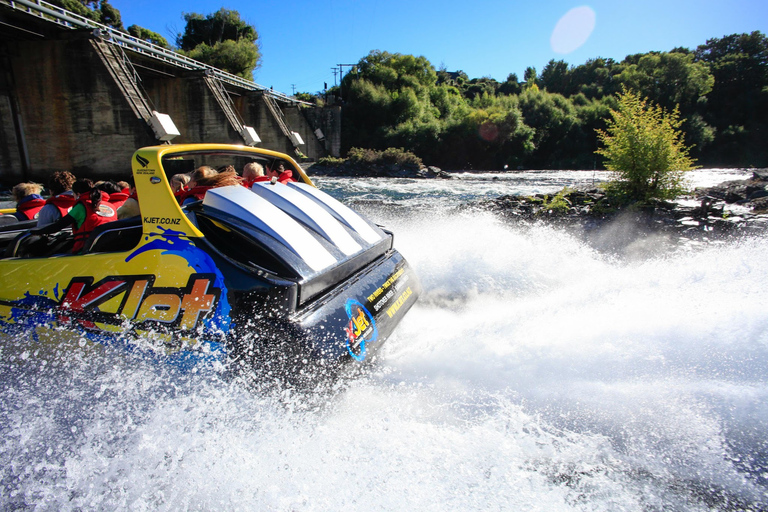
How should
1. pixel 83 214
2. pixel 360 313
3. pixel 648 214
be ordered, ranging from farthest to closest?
1. pixel 648 214
2. pixel 83 214
3. pixel 360 313

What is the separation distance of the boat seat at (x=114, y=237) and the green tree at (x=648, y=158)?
863cm

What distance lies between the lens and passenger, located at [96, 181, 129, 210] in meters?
3.41

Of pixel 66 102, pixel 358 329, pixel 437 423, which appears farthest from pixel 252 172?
pixel 66 102

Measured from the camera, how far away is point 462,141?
42.7 m

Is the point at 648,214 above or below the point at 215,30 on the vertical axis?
below

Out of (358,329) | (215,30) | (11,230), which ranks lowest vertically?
(11,230)

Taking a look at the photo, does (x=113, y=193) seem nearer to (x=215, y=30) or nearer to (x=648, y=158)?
(x=648, y=158)

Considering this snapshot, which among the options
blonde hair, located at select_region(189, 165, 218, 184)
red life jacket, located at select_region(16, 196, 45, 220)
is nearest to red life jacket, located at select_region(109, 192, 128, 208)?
blonde hair, located at select_region(189, 165, 218, 184)

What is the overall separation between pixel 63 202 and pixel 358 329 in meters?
2.74

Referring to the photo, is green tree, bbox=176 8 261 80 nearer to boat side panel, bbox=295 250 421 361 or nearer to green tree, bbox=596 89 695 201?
green tree, bbox=596 89 695 201

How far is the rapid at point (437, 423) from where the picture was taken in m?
1.58

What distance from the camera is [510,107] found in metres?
48.0

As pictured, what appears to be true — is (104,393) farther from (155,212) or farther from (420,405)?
(420,405)

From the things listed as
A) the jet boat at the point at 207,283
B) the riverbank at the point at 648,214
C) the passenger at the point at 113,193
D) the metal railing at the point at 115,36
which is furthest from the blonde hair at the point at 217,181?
the metal railing at the point at 115,36
